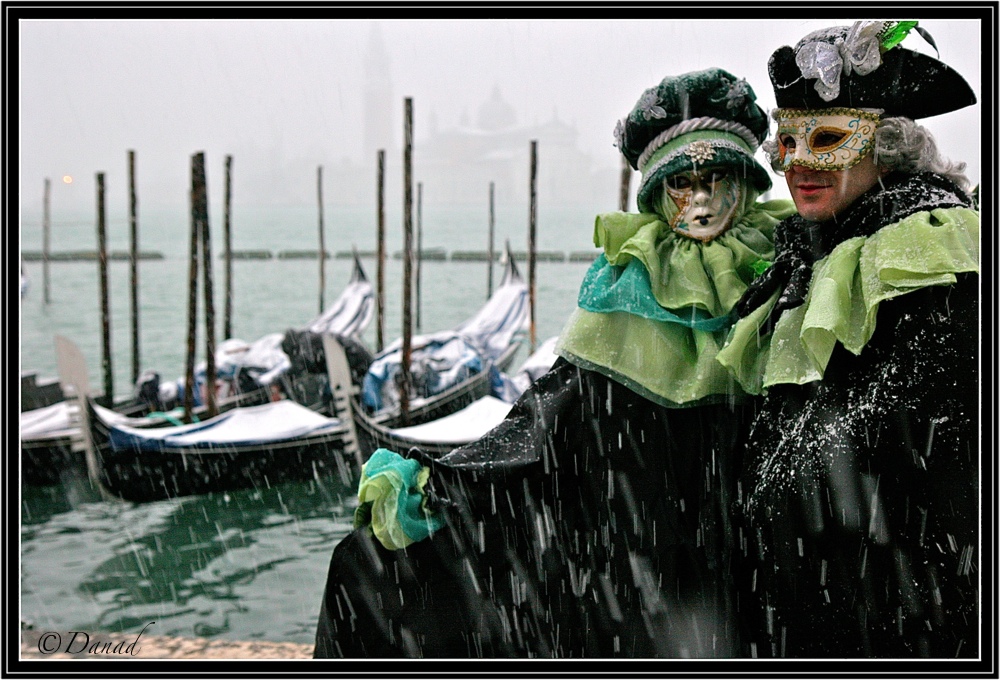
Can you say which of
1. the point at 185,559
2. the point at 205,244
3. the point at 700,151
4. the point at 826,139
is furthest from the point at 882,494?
the point at 205,244

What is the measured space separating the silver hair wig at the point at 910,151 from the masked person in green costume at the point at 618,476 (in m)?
0.31

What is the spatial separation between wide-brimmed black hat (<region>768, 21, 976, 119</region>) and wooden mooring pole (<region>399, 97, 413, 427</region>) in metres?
7.75

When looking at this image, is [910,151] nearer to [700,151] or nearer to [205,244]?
[700,151]

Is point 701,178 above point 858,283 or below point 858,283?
above

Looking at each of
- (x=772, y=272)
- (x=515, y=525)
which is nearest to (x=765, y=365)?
(x=772, y=272)

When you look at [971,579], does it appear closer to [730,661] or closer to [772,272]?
[730,661]

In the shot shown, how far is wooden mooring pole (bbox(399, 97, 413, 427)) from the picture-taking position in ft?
31.1

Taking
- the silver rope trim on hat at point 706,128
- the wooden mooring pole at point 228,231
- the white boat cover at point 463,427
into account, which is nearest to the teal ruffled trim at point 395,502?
the silver rope trim on hat at point 706,128

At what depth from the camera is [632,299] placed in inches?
76.5

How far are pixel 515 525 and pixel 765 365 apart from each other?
0.62 meters

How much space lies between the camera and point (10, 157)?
2.19 m

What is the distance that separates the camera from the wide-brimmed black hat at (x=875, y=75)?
167 centimetres

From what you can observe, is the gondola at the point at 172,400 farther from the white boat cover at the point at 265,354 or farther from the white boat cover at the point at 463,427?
the white boat cover at the point at 463,427

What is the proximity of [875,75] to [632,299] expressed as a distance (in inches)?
22.8
